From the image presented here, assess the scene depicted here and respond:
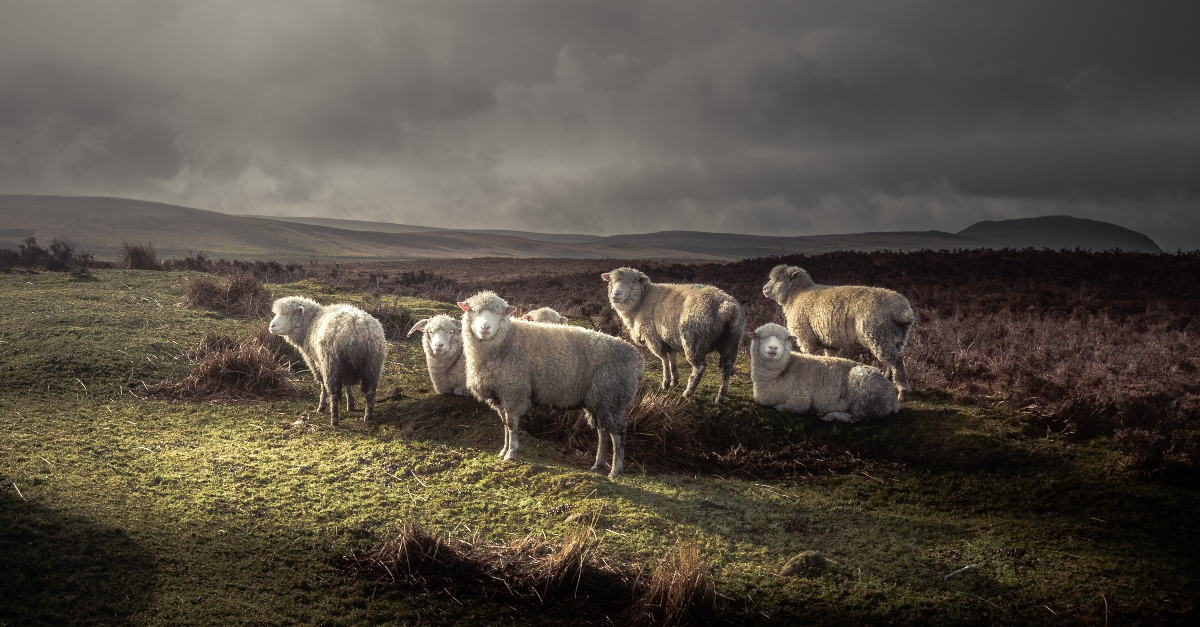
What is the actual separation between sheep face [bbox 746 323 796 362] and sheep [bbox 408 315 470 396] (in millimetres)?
3933

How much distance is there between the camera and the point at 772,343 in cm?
884

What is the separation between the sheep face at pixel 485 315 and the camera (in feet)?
23.0

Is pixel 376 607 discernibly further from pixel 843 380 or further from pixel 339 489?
pixel 843 380

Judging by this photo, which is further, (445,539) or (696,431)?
(696,431)

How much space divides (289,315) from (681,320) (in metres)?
5.40

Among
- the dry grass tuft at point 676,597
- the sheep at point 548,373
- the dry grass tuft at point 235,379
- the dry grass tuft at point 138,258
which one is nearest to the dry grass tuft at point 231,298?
the dry grass tuft at point 235,379

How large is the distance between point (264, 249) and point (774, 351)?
97004 millimetres

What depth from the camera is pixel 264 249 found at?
92688 mm

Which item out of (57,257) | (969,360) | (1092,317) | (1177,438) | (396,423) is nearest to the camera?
(1177,438)

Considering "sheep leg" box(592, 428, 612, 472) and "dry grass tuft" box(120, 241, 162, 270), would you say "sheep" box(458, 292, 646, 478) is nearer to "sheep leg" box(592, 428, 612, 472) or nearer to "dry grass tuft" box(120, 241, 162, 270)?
"sheep leg" box(592, 428, 612, 472)

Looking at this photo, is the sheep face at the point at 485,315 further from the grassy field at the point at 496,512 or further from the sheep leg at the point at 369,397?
the sheep leg at the point at 369,397

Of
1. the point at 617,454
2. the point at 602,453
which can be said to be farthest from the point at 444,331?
the point at 617,454

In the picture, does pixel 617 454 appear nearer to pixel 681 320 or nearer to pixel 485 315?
pixel 485 315

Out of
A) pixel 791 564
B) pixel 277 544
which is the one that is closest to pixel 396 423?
pixel 277 544
